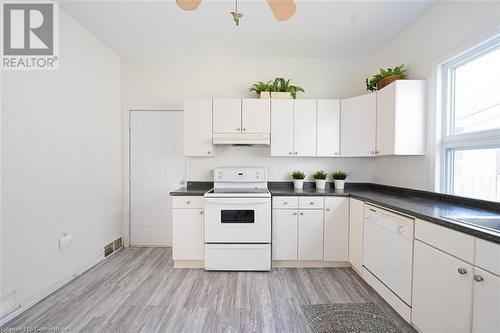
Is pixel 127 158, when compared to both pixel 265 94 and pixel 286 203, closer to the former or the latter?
pixel 265 94

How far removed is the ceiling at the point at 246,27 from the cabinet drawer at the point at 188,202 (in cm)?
192

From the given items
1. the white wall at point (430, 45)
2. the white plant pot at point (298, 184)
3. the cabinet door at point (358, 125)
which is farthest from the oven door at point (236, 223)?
the white wall at point (430, 45)

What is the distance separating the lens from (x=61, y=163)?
2043 mm

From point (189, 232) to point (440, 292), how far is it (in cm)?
221

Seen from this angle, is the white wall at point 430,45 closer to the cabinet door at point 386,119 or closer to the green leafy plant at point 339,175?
the cabinet door at point 386,119

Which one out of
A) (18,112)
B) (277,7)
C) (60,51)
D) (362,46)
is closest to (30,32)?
(60,51)

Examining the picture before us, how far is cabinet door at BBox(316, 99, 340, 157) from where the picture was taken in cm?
267

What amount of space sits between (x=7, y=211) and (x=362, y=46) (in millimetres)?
3962

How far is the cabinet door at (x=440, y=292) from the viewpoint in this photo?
1.12 m

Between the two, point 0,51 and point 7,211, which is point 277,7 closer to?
point 0,51

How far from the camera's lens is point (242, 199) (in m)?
2.33

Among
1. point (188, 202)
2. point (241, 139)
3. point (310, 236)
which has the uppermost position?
point (241, 139)

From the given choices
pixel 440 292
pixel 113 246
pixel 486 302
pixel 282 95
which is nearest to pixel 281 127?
pixel 282 95

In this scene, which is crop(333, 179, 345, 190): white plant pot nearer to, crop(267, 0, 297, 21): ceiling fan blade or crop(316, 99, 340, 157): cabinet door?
crop(316, 99, 340, 157): cabinet door
